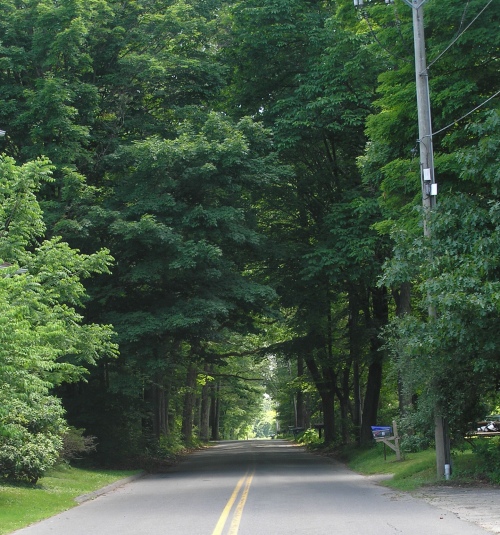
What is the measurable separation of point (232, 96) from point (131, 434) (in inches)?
582

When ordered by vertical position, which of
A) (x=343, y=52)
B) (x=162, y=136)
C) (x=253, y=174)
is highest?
(x=343, y=52)

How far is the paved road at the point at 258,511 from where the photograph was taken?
11.5 m

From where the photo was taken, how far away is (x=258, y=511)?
14031 mm

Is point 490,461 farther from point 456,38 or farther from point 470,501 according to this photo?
point 456,38

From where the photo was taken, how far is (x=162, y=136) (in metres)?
29.6

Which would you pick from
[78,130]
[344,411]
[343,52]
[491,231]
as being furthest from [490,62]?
[344,411]

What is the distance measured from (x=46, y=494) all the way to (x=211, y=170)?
12.3m

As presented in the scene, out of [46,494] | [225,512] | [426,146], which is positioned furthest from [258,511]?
[426,146]

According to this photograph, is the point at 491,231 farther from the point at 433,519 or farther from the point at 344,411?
the point at 344,411

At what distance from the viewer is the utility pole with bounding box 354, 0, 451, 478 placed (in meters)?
17.5

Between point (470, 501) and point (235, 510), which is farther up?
point (470, 501)

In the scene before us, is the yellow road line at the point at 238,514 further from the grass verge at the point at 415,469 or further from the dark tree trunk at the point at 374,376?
the dark tree trunk at the point at 374,376

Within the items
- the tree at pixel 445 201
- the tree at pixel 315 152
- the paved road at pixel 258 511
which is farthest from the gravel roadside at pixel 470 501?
the tree at pixel 315 152

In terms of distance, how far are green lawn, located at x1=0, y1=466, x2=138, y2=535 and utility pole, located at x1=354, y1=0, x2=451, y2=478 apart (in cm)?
857
